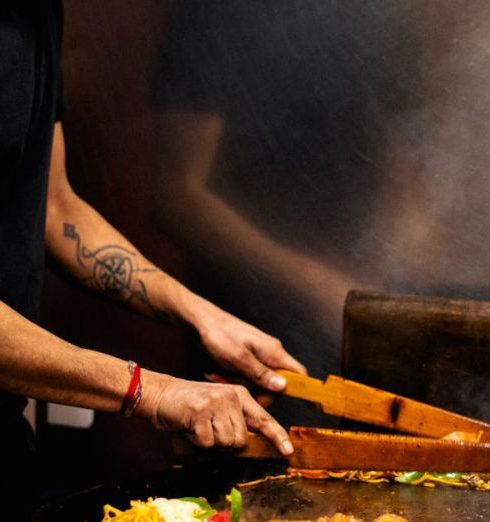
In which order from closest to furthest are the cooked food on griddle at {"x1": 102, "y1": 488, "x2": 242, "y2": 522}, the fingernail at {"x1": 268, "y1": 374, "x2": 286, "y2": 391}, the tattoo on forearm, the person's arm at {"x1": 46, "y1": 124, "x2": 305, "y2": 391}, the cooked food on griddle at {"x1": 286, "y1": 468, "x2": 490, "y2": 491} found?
the cooked food on griddle at {"x1": 102, "y1": 488, "x2": 242, "y2": 522} → the cooked food on griddle at {"x1": 286, "y1": 468, "x2": 490, "y2": 491} → the fingernail at {"x1": 268, "y1": 374, "x2": 286, "y2": 391} → the person's arm at {"x1": 46, "y1": 124, "x2": 305, "y2": 391} → the tattoo on forearm

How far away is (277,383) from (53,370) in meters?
0.52

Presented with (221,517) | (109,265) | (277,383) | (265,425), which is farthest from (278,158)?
(221,517)

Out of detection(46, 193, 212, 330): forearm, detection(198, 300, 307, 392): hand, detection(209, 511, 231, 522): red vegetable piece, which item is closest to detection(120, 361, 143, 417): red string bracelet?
detection(209, 511, 231, 522): red vegetable piece

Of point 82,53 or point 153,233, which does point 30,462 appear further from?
point 82,53

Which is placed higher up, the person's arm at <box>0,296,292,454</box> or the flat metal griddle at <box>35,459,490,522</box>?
the person's arm at <box>0,296,292,454</box>

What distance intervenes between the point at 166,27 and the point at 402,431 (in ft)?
3.99

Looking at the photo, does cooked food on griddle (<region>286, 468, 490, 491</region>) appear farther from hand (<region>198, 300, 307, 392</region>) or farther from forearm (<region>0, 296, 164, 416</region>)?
forearm (<region>0, 296, 164, 416</region>)

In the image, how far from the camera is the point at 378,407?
5.68ft

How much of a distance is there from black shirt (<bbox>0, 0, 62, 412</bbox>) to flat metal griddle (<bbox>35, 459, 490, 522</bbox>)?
34 cm

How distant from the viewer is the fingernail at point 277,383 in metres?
1.76

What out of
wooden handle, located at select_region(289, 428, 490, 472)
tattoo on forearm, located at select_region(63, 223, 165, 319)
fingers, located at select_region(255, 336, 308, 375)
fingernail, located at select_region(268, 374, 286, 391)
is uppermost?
tattoo on forearm, located at select_region(63, 223, 165, 319)

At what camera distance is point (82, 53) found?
2281 millimetres

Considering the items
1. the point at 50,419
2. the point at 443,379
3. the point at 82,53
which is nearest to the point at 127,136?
the point at 82,53

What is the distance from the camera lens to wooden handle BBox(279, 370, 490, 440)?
1.68 meters
